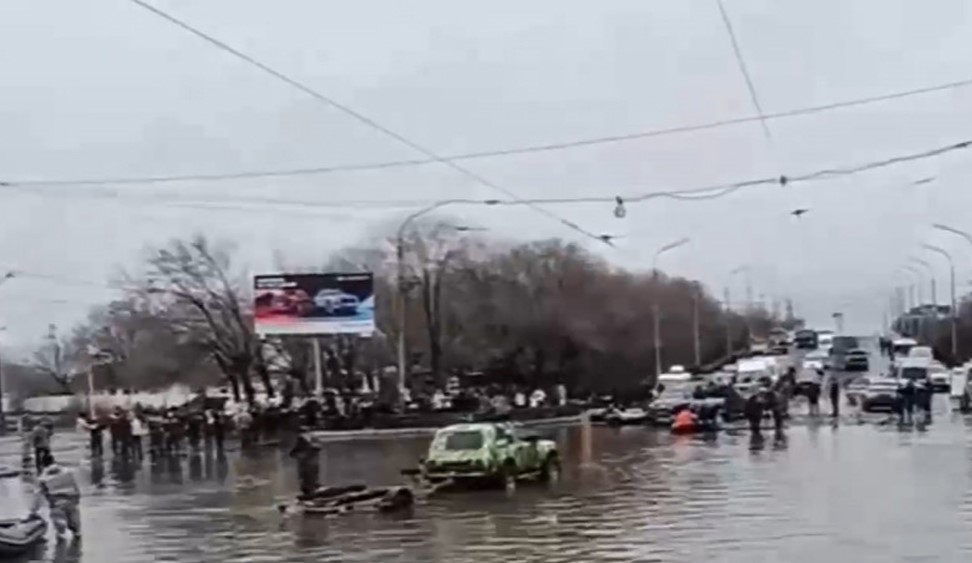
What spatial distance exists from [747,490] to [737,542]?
9.98 meters

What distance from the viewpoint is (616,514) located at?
94.5 feet

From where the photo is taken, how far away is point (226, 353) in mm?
98375

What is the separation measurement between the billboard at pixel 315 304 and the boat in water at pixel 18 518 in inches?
1771

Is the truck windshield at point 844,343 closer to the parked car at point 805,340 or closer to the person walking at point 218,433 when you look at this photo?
the parked car at point 805,340

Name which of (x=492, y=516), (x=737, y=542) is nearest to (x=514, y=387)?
(x=492, y=516)

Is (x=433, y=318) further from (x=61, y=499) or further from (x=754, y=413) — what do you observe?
(x=61, y=499)

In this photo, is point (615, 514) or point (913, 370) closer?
point (615, 514)

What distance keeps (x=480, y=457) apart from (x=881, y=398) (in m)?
38.6

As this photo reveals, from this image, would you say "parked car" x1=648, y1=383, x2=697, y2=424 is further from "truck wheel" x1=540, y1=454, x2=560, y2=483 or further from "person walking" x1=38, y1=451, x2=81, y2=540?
"person walking" x1=38, y1=451, x2=81, y2=540

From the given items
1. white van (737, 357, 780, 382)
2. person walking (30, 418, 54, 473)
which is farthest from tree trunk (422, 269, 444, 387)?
person walking (30, 418, 54, 473)

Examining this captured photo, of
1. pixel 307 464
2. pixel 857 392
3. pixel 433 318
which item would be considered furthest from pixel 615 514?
pixel 433 318

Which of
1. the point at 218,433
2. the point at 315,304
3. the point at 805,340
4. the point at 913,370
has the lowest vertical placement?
the point at 218,433

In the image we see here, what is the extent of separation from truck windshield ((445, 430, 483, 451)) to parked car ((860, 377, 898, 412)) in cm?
3629

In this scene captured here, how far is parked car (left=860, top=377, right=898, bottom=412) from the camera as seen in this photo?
71.6m
